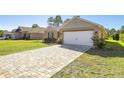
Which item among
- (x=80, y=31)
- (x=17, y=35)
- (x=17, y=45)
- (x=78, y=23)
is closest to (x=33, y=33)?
(x=17, y=35)

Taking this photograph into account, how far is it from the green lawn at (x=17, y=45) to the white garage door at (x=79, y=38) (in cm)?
334

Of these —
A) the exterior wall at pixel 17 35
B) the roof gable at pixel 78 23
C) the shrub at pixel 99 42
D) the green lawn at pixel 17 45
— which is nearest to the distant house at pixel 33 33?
the exterior wall at pixel 17 35

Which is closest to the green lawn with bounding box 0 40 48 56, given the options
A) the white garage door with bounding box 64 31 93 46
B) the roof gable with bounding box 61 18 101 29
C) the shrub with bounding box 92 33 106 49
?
the white garage door with bounding box 64 31 93 46

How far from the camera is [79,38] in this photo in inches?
762

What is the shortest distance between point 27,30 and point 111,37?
9094 millimetres

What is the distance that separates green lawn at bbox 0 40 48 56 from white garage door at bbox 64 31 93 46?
11.0 feet

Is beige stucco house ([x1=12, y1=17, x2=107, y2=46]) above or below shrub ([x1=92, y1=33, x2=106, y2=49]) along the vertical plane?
above

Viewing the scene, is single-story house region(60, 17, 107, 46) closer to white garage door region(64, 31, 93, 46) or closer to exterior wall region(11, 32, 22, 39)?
white garage door region(64, 31, 93, 46)

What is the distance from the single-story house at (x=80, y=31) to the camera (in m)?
18.2

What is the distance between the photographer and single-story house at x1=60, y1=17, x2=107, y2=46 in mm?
18194
